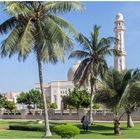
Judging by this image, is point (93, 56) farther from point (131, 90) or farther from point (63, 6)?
point (63, 6)

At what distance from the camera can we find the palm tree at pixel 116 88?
88.7ft

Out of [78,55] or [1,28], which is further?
[78,55]

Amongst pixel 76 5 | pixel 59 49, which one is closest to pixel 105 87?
pixel 59 49

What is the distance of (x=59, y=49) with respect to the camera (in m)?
23.6

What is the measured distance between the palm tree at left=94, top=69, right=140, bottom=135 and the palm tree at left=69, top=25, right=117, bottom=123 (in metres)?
6.60

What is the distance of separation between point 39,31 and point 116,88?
7.09 metres

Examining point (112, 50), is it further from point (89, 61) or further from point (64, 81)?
point (64, 81)

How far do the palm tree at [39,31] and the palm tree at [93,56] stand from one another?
11.2m

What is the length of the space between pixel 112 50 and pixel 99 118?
1604 centimetres

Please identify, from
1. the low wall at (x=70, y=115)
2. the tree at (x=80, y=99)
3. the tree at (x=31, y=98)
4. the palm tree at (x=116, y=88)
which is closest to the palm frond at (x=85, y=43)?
the palm tree at (x=116, y=88)

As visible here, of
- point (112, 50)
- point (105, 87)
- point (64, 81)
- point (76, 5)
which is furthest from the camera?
point (64, 81)

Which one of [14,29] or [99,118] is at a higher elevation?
[14,29]

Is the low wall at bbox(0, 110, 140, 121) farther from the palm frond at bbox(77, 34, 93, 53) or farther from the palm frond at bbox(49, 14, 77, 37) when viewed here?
the palm frond at bbox(49, 14, 77, 37)

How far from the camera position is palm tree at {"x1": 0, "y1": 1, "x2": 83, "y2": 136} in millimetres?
22562
